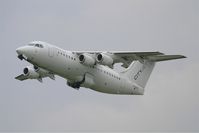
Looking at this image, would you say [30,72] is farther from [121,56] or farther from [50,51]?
[121,56]

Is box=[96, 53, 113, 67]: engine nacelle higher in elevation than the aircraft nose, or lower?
lower

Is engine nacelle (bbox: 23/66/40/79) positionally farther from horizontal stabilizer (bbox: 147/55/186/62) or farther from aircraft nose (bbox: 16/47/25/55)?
horizontal stabilizer (bbox: 147/55/186/62)

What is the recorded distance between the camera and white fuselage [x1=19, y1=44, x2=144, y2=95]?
34.1 meters

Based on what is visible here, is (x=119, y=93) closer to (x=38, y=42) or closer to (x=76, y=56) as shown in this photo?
(x=76, y=56)

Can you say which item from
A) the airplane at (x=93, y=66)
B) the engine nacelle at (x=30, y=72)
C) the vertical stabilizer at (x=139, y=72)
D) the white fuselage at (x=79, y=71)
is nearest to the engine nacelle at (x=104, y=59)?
the airplane at (x=93, y=66)

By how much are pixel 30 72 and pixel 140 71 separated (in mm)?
7051

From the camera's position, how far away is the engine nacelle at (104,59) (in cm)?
3553

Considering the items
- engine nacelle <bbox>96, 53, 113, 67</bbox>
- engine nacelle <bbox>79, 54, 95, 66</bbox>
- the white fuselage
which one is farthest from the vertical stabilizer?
engine nacelle <bbox>79, 54, 95, 66</bbox>

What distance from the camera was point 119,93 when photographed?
124 ft

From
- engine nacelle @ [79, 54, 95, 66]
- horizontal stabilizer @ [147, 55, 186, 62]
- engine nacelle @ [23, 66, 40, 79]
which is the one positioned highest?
horizontal stabilizer @ [147, 55, 186, 62]

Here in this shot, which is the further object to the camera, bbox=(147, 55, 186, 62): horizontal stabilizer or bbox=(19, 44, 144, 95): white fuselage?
bbox=(147, 55, 186, 62): horizontal stabilizer

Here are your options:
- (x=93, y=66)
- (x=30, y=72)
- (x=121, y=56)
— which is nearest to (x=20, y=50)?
(x=93, y=66)

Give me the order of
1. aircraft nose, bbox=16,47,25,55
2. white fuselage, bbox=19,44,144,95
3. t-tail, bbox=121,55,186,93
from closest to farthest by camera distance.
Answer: aircraft nose, bbox=16,47,25,55
white fuselage, bbox=19,44,144,95
t-tail, bbox=121,55,186,93

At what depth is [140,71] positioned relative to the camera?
39938mm
